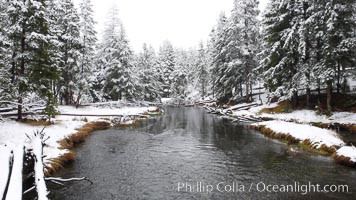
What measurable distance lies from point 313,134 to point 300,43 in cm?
1041

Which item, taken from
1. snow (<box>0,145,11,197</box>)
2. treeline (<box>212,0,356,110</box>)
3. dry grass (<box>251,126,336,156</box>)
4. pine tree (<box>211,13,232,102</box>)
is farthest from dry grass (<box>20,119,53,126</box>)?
pine tree (<box>211,13,232,102</box>)

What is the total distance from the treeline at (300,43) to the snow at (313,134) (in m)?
5.72

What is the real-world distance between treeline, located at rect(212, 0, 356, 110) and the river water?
30.8 ft

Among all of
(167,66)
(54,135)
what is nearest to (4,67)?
(54,135)

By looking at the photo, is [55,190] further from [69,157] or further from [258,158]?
[258,158]

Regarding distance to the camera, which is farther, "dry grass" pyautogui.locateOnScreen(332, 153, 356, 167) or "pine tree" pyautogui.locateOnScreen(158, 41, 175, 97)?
"pine tree" pyautogui.locateOnScreen(158, 41, 175, 97)

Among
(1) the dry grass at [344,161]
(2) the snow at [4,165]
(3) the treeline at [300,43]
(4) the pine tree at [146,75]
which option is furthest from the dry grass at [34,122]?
(4) the pine tree at [146,75]

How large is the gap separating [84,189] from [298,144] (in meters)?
12.9

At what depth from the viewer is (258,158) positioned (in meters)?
14.5

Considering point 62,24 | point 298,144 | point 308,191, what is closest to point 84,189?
point 308,191

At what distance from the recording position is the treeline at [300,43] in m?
22.2

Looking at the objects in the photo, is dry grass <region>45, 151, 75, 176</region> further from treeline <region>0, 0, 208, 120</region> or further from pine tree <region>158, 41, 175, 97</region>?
pine tree <region>158, 41, 175, 97</region>

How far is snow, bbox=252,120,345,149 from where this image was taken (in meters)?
15.8

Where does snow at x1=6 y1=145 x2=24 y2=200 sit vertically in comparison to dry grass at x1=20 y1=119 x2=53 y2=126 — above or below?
below
